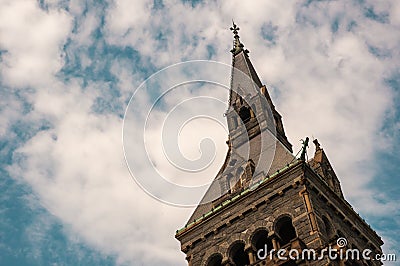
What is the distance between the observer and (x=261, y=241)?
125 feet

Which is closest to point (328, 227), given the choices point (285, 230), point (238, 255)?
point (285, 230)

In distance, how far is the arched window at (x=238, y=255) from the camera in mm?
38375

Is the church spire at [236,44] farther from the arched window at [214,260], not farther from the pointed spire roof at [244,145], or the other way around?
the arched window at [214,260]

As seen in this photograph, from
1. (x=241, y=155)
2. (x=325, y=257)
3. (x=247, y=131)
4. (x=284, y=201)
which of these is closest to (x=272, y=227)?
(x=284, y=201)

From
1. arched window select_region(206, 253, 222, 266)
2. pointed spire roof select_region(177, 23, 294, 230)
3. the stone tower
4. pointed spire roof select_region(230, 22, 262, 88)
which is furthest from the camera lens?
pointed spire roof select_region(230, 22, 262, 88)

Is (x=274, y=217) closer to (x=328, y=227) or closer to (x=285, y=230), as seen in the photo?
(x=285, y=230)

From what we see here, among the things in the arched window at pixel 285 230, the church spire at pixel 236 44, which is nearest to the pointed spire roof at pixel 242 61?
the church spire at pixel 236 44

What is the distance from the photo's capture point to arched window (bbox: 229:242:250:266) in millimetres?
38375

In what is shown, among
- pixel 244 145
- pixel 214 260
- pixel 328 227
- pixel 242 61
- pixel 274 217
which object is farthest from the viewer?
pixel 242 61

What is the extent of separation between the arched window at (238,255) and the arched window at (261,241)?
34.6 inches

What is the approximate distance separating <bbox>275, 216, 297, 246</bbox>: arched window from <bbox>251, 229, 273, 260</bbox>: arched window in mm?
755

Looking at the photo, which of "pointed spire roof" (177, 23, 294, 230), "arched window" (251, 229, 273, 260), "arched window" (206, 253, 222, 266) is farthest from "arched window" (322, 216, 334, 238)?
"arched window" (206, 253, 222, 266)

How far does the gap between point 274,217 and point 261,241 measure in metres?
1.82

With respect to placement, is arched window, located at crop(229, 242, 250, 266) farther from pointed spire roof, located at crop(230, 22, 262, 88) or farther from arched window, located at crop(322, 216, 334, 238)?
pointed spire roof, located at crop(230, 22, 262, 88)
